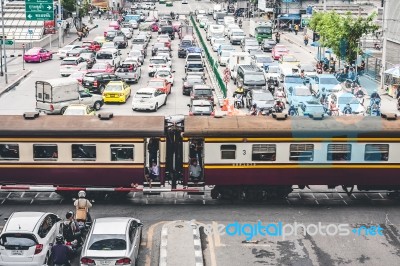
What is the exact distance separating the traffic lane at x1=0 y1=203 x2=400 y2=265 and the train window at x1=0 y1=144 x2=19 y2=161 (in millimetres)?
1590

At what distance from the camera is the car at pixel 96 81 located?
47.9 meters

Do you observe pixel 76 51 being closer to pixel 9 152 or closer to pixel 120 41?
pixel 120 41

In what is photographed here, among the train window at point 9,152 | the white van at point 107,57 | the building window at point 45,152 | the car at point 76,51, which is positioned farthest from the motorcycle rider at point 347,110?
the car at point 76,51

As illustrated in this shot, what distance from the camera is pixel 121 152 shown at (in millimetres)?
24391

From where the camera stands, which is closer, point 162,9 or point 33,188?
point 33,188

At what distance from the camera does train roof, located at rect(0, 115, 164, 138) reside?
24.1 m

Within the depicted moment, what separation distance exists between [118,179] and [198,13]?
94327 mm

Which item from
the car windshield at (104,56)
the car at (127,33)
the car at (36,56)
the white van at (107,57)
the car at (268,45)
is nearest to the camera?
the white van at (107,57)

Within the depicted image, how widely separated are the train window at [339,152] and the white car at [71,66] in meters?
33.8

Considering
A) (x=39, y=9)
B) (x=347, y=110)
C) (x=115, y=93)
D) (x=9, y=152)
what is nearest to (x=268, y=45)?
(x=39, y=9)

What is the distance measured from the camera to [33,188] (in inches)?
960

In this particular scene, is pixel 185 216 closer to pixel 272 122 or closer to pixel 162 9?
pixel 272 122

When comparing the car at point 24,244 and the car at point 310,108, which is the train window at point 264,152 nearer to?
the car at point 24,244

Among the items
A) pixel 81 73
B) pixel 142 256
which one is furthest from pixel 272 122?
pixel 81 73
